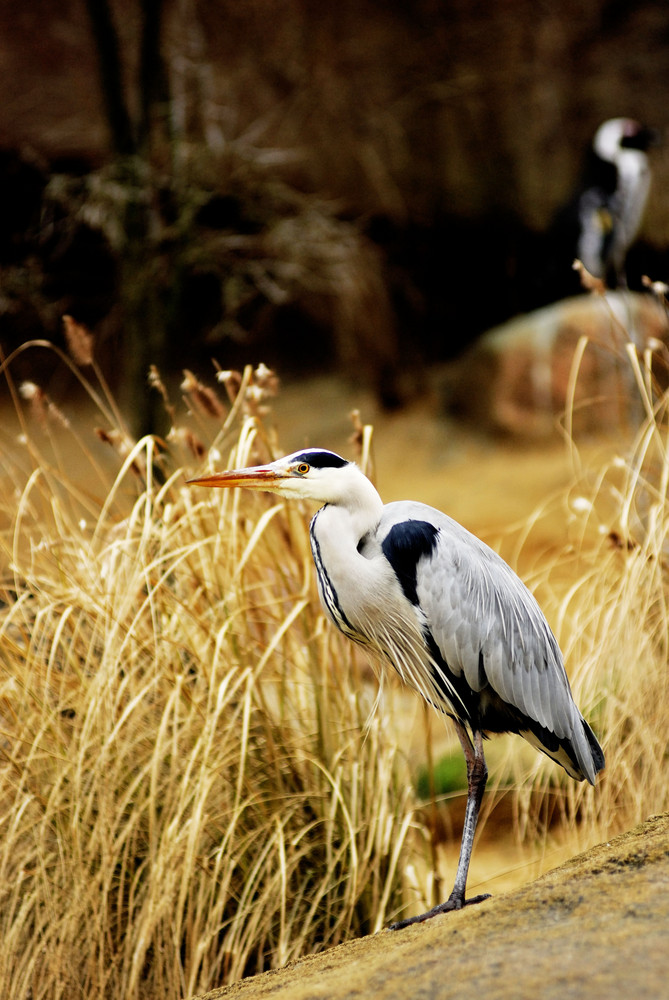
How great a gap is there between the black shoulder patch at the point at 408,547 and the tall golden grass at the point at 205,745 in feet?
1.15

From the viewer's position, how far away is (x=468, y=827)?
1.83 m

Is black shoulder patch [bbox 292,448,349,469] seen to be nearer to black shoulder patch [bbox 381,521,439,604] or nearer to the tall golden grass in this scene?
black shoulder patch [bbox 381,521,439,604]

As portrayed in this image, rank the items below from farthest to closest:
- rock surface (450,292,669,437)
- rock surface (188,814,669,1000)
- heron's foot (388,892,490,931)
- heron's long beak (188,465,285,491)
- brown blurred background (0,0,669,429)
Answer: brown blurred background (0,0,669,429) < rock surface (450,292,669,437) < heron's long beak (188,465,285,491) < heron's foot (388,892,490,931) < rock surface (188,814,669,1000)

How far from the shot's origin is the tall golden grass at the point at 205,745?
2.00m

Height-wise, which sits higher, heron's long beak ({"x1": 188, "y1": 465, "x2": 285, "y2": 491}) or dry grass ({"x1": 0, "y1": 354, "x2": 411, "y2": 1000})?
heron's long beak ({"x1": 188, "y1": 465, "x2": 285, "y2": 491})

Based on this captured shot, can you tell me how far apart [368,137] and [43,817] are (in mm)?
6640

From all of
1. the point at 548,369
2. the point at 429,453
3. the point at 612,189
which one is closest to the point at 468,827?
the point at 548,369

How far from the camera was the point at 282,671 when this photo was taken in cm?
228

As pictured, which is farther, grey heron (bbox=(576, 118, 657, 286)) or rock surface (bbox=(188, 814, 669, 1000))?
grey heron (bbox=(576, 118, 657, 286))

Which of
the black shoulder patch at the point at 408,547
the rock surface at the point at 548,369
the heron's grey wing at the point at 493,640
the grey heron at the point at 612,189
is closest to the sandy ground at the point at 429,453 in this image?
the rock surface at the point at 548,369

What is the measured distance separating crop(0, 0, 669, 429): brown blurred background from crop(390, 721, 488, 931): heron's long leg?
4.70 metres

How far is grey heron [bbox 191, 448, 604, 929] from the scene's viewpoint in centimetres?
180

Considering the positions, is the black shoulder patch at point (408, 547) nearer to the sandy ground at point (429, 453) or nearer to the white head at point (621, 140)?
the sandy ground at point (429, 453)

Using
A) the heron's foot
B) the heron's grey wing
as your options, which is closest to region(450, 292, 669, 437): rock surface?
the heron's grey wing
